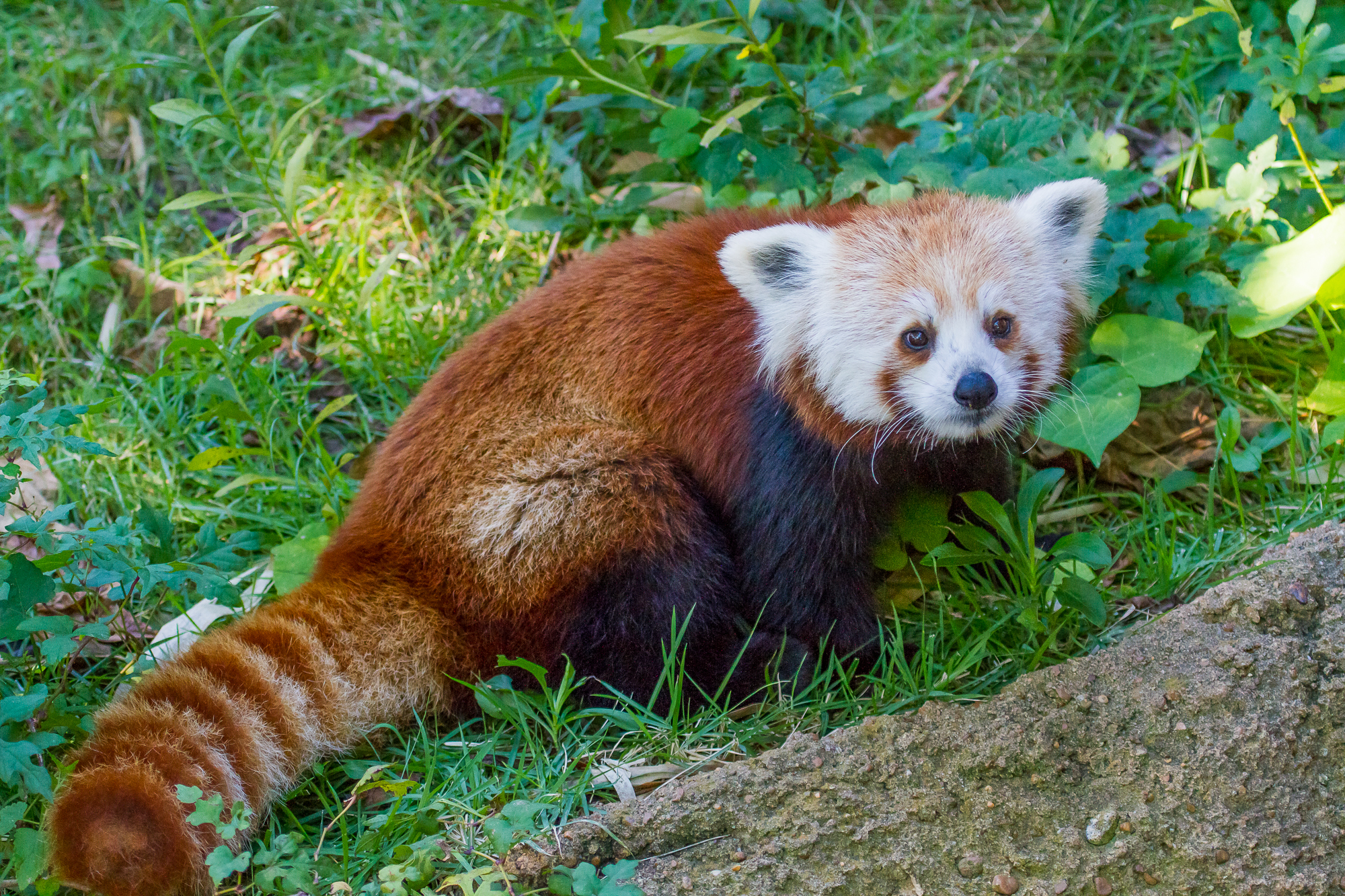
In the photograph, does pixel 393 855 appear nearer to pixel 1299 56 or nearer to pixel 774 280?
pixel 774 280

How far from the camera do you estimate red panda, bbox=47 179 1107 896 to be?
9.81ft

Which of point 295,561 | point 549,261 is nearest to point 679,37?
point 549,261

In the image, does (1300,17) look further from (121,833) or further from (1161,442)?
(121,833)

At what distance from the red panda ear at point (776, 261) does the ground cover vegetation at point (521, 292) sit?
781mm

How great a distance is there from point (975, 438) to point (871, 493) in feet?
1.13

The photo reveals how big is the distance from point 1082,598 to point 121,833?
251cm

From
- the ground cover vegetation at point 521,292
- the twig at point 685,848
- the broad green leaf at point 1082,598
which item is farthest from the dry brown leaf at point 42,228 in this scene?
the broad green leaf at point 1082,598

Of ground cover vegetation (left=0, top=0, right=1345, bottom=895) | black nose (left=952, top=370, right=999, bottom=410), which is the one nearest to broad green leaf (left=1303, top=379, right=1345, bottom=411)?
ground cover vegetation (left=0, top=0, right=1345, bottom=895)

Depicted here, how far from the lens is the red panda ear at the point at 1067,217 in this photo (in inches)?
125

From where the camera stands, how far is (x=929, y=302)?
9.76 feet

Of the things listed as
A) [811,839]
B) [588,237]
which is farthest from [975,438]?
[588,237]

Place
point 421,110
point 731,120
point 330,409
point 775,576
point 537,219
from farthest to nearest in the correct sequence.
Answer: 1. point 421,110
2. point 537,219
3. point 330,409
4. point 731,120
5. point 775,576

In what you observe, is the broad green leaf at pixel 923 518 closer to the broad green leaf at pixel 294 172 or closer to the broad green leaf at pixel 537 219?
the broad green leaf at pixel 537 219

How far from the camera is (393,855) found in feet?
9.05
